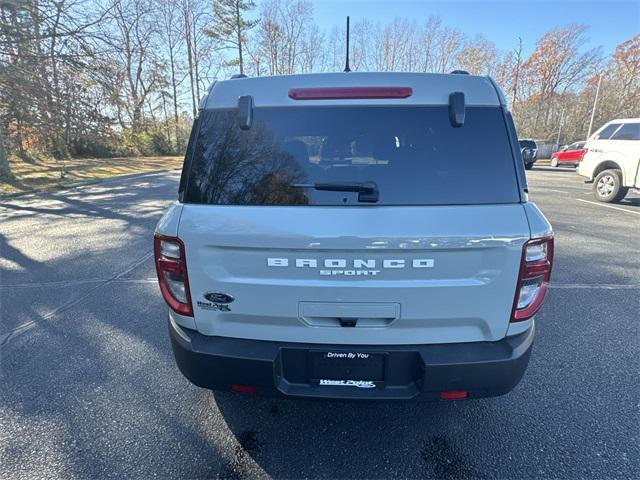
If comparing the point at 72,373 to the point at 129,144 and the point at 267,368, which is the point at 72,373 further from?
the point at 129,144

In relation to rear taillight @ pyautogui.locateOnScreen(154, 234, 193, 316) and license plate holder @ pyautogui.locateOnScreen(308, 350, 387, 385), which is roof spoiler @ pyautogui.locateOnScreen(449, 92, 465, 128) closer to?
license plate holder @ pyautogui.locateOnScreen(308, 350, 387, 385)

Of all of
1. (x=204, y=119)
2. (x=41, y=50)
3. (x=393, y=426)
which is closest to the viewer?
(x=204, y=119)

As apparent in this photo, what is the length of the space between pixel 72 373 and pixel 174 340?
1.45 meters

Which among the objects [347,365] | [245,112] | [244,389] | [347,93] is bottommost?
[244,389]

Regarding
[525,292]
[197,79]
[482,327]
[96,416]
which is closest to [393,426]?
[482,327]

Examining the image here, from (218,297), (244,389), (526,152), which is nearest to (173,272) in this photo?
(218,297)

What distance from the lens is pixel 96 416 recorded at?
88.9 inches

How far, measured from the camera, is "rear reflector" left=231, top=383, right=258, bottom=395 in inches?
70.5

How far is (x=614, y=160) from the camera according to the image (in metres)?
9.31

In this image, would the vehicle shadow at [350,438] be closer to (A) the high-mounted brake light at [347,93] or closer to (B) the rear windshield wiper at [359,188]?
(B) the rear windshield wiper at [359,188]

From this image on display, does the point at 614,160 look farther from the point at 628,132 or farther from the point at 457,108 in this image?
the point at 457,108

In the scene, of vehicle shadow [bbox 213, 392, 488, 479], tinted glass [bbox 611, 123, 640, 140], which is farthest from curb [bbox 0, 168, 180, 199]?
tinted glass [bbox 611, 123, 640, 140]

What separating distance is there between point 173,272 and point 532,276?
70.5 inches

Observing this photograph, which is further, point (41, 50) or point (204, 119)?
point (41, 50)
